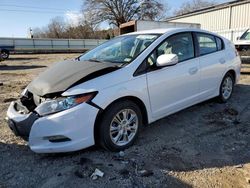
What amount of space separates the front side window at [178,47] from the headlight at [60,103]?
1.26 metres

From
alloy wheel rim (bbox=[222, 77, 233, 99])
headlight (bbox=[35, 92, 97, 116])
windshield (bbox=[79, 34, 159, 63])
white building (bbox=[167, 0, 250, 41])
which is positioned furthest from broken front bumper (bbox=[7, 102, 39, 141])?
white building (bbox=[167, 0, 250, 41])

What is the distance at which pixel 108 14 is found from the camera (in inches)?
1837

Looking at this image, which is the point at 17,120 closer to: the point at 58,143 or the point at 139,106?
the point at 58,143

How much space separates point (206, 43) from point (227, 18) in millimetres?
21084

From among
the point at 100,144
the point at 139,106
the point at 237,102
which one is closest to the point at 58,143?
the point at 100,144

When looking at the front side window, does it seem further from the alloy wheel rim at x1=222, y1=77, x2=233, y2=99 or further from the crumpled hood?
the alloy wheel rim at x1=222, y1=77, x2=233, y2=99

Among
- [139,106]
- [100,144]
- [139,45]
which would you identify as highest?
[139,45]

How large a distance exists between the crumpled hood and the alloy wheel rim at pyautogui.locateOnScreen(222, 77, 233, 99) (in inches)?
110

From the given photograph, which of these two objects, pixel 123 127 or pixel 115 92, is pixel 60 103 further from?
pixel 123 127

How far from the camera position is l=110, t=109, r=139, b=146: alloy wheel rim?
11.7 feet

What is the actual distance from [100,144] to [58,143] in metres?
0.55

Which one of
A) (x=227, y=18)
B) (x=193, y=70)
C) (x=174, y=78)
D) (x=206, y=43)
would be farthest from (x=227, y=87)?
(x=227, y=18)

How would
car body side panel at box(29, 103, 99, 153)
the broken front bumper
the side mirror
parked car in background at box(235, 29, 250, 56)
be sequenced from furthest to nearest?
parked car in background at box(235, 29, 250, 56), the side mirror, the broken front bumper, car body side panel at box(29, 103, 99, 153)

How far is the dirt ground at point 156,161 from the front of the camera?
2.99m
